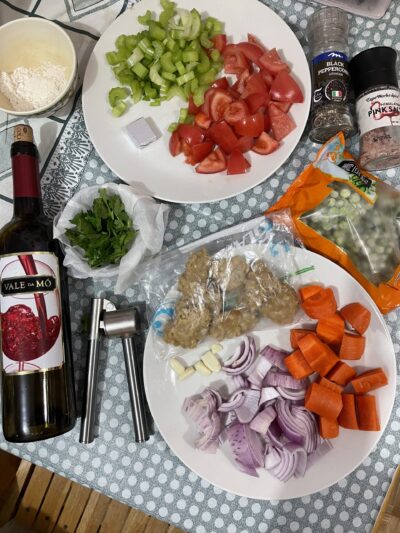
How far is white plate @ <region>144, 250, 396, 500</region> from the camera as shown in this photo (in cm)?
107

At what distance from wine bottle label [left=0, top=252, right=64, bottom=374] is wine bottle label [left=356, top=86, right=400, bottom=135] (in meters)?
0.74

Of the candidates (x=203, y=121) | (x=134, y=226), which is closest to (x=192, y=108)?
(x=203, y=121)

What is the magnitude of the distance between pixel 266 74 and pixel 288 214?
12.2 inches

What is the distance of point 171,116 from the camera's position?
1.17 metres

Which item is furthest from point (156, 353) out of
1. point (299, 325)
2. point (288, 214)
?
point (288, 214)

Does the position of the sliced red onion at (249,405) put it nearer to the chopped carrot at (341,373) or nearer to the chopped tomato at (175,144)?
the chopped carrot at (341,373)

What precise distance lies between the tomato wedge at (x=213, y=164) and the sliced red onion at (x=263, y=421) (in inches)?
21.0

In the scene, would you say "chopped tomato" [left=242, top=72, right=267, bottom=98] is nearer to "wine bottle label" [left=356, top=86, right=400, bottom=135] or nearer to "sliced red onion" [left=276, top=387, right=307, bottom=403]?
"wine bottle label" [left=356, top=86, right=400, bottom=135]

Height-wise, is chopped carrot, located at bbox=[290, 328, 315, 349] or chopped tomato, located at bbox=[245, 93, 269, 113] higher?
chopped tomato, located at bbox=[245, 93, 269, 113]

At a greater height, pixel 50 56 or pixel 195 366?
pixel 50 56

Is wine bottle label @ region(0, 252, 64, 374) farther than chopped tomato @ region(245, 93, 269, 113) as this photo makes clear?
No

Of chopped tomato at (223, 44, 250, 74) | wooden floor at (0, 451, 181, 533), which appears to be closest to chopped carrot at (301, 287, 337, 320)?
chopped tomato at (223, 44, 250, 74)

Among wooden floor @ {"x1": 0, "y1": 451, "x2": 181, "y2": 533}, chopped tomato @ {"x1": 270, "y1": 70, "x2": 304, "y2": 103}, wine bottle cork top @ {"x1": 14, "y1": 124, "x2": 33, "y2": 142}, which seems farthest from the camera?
wooden floor @ {"x1": 0, "y1": 451, "x2": 181, "y2": 533}

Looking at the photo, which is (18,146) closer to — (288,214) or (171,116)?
(171,116)
